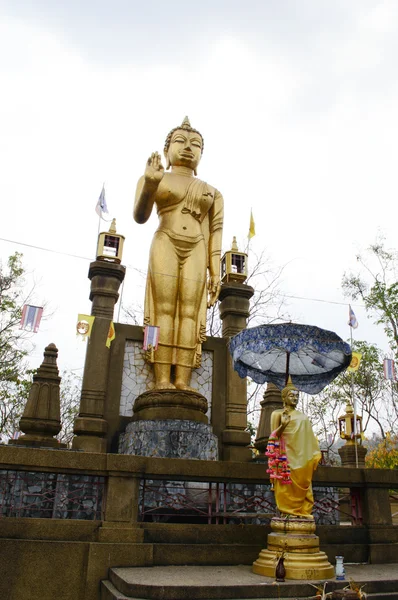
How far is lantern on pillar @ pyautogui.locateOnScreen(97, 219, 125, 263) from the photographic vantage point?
990cm

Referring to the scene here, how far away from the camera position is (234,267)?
35.3ft

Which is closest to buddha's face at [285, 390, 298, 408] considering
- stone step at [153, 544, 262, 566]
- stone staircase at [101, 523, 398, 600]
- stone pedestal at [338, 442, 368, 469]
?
stone staircase at [101, 523, 398, 600]

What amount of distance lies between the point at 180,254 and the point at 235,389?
2730mm

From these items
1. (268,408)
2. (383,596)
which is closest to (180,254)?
(268,408)

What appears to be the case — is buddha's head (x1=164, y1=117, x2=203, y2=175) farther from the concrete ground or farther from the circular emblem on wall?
the concrete ground

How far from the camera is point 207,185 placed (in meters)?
10.0

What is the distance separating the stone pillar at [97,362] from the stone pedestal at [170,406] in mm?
718

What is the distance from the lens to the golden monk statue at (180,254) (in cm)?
884

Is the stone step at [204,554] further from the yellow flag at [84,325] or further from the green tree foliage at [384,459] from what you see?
the green tree foliage at [384,459]

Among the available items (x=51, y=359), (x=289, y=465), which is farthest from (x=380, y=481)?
(x=51, y=359)

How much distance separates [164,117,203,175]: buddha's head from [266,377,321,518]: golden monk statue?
20.4 ft

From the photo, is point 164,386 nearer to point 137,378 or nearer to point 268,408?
point 137,378

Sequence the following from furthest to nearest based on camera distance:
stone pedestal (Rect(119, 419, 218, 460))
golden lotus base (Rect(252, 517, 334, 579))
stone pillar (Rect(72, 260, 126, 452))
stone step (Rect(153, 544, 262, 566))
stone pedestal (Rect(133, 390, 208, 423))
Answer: stone pillar (Rect(72, 260, 126, 452)), stone pedestal (Rect(133, 390, 208, 423)), stone pedestal (Rect(119, 419, 218, 460)), stone step (Rect(153, 544, 262, 566)), golden lotus base (Rect(252, 517, 334, 579))

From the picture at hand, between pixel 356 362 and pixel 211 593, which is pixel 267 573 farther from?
pixel 356 362
